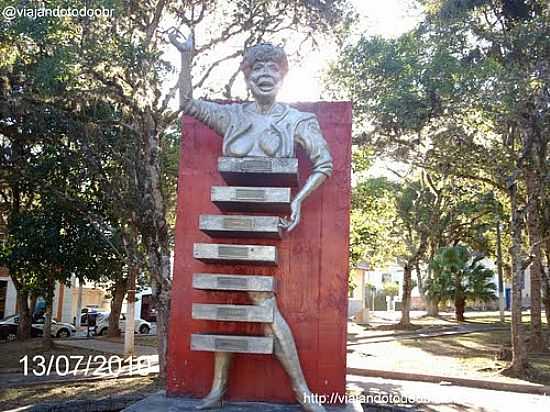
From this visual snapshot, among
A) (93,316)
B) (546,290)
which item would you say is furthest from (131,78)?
(93,316)

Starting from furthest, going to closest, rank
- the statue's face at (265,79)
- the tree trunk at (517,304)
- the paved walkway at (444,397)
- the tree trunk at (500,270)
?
the tree trunk at (500,270) < the tree trunk at (517,304) < the paved walkway at (444,397) < the statue's face at (265,79)

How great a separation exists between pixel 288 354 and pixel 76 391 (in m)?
7.87

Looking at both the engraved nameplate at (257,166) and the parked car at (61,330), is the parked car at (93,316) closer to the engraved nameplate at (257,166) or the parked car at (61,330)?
the parked car at (61,330)

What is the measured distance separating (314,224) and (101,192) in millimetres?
9243

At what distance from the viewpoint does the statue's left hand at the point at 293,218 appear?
5.08 m

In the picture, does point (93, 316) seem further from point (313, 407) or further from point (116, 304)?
point (313, 407)

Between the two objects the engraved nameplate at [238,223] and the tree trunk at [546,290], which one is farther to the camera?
the tree trunk at [546,290]

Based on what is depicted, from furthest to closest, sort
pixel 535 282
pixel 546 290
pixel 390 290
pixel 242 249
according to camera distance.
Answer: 1. pixel 390 290
2. pixel 546 290
3. pixel 535 282
4. pixel 242 249

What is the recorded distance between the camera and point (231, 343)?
16.1 ft

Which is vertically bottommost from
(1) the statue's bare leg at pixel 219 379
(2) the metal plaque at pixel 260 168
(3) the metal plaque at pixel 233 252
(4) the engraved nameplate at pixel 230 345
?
(1) the statue's bare leg at pixel 219 379

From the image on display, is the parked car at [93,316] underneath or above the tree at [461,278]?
underneath

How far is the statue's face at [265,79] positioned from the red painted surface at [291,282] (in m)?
0.47

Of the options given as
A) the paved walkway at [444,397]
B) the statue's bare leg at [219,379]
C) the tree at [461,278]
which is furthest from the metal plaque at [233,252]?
the tree at [461,278]

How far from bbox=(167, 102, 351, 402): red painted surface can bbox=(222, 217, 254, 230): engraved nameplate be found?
381 mm
